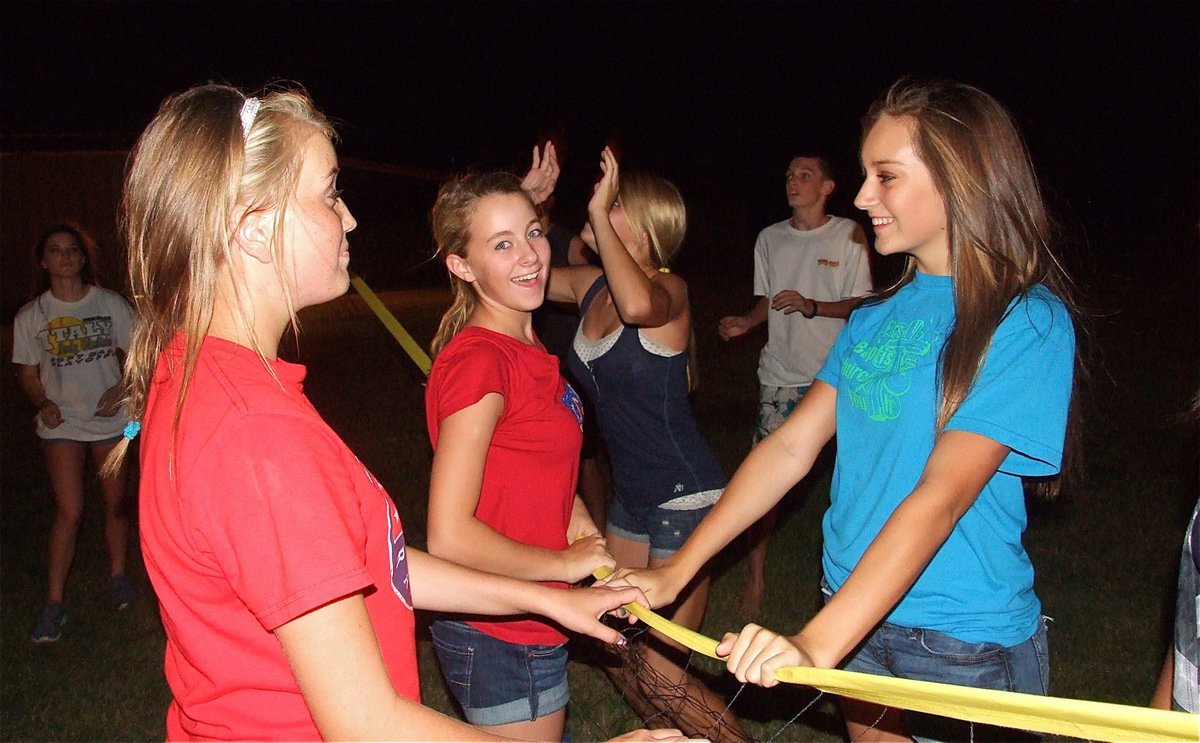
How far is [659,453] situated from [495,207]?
4.54 feet

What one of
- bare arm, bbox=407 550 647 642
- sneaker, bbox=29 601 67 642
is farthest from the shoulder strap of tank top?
sneaker, bbox=29 601 67 642

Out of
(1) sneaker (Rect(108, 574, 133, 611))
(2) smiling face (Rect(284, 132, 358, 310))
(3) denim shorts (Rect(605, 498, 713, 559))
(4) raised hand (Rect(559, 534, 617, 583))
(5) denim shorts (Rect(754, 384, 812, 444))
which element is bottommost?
(1) sneaker (Rect(108, 574, 133, 611))

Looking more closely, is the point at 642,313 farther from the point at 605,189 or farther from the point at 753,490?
the point at 753,490

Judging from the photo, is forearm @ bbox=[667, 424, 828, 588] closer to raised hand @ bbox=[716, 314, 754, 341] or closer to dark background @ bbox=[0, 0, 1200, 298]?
raised hand @ bbox=[716, 314, 754, 341]

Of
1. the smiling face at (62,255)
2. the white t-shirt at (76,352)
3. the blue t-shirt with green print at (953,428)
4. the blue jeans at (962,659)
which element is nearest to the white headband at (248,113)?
the blue t-shirt with green print at (953,428)

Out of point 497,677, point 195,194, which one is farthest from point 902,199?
point 497,677

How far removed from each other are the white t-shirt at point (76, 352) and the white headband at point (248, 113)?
4760mm

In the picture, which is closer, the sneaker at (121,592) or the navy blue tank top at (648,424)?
the navy blue tank top at (648,424)

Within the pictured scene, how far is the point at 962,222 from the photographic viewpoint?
2.38 meters

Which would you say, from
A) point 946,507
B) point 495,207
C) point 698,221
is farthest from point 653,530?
point 698,221

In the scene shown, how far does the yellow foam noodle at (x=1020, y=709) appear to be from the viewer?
4.99 ft

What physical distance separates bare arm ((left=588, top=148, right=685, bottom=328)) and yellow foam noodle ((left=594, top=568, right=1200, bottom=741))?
2.16 meters

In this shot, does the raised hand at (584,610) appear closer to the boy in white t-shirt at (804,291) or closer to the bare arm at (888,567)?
the bare arm at (888,567)

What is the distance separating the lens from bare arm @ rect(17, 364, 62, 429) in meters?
5.88
